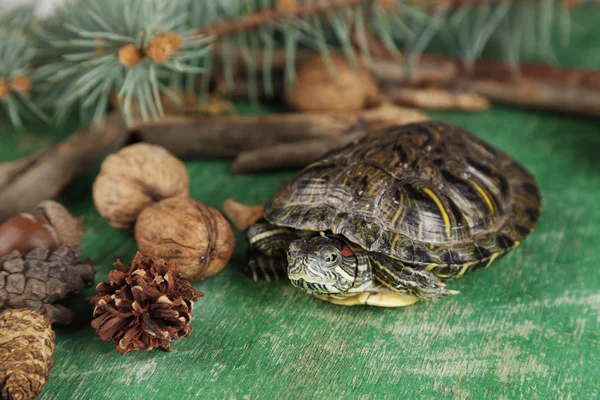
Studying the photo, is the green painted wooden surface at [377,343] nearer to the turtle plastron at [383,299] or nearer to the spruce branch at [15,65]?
the turtle plastron at [383,299]

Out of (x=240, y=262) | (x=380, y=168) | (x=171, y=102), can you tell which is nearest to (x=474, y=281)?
(x=380, y=168)

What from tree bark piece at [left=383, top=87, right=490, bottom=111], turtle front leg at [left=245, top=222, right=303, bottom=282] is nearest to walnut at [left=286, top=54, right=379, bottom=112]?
tree bark piece at [left=383, top=87, right=490, bottom=111]

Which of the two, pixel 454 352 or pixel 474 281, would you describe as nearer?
pixel 454 352

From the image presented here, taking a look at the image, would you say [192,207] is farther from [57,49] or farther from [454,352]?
[57,49]

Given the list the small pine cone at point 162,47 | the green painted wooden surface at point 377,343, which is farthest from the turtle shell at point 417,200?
the small pine cone at point 162,47

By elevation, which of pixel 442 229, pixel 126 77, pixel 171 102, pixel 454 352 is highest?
pixel 126 77

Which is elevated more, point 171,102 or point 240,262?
point 171,102

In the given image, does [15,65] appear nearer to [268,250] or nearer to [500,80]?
[268,250]
